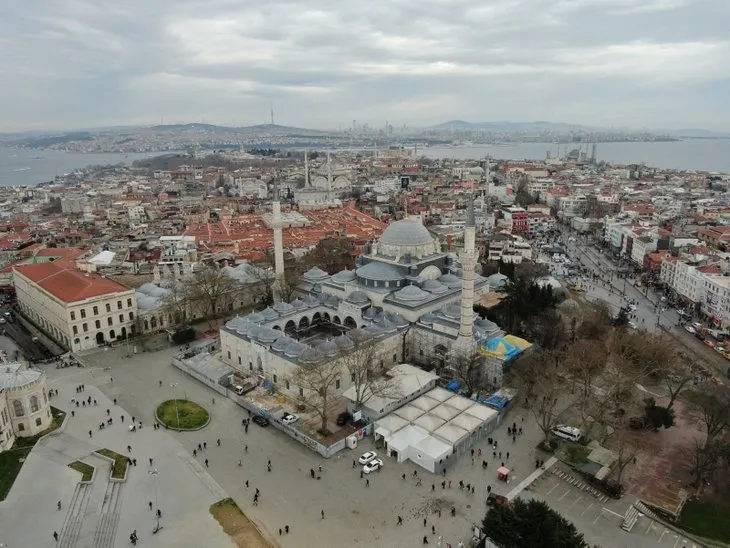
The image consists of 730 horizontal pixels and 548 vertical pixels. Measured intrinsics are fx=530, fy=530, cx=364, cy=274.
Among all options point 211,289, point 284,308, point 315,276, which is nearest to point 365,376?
point 284,308

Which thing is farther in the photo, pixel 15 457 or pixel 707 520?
pixel 15 457

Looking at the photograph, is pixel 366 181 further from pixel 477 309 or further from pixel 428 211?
pixel 477 309

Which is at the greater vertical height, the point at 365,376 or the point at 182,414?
the point at 365,376

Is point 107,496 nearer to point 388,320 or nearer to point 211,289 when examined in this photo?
point 388,320

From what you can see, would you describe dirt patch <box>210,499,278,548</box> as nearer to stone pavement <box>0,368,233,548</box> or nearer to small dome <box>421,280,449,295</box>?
stone pavement <box>0,368,233,548</box>

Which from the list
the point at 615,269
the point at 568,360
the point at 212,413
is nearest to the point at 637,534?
the point at 568,360

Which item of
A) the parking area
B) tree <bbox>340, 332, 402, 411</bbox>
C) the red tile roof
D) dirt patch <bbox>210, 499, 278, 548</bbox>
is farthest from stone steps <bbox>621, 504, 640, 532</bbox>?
the red tile roof

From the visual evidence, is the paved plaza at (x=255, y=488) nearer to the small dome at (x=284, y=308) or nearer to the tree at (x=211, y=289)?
the small dome at (x=284, y=308)
